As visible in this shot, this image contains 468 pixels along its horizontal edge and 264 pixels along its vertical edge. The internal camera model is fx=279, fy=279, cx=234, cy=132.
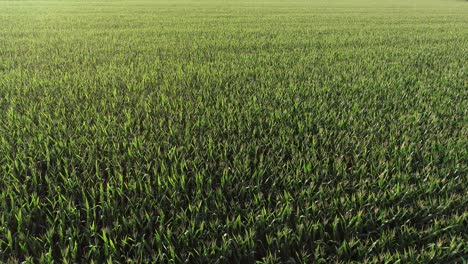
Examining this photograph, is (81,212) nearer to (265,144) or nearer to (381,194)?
(265,144)

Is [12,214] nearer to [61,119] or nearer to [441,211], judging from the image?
[61,119]

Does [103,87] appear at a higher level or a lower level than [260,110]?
higher

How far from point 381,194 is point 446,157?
754 mm

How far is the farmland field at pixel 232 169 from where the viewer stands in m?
1.30

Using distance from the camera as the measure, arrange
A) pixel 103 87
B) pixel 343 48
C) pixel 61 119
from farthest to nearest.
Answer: pixel 343 48, pixel 103 87, pixel 61 119

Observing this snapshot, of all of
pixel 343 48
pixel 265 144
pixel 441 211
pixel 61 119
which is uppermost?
pixel 343 48

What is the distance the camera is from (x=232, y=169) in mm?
1809

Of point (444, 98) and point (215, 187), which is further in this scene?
point (444, 98)

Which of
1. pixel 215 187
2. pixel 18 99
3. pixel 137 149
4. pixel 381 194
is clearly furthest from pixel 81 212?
pixel 18 99

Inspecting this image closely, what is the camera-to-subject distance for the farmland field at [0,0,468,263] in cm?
130

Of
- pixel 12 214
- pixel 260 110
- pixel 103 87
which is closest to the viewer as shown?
pixel 12 214

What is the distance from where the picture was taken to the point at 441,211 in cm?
148

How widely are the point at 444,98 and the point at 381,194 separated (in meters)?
2.31

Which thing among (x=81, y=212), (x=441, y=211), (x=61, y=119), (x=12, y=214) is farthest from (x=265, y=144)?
(x=61, y=119)
